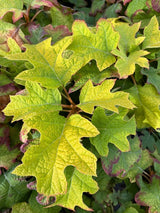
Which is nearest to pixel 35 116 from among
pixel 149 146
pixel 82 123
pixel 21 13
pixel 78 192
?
pixel 82 123

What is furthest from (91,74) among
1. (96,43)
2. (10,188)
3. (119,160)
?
(10,188)

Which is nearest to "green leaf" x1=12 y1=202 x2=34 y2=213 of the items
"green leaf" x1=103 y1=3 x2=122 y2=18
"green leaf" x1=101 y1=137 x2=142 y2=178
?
"green leaf" x1=101 y1=137 x2=142 y2=178

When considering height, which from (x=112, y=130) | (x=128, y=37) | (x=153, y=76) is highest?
(x=128, y=37)

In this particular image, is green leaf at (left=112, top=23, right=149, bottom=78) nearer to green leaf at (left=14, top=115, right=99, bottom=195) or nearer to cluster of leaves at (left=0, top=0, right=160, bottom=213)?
cluster of leaves at (left=0, top=0, right=160, bottom=213)

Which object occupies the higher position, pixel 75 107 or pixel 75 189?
pixel 75 107

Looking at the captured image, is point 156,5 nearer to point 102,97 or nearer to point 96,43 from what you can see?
point 96,43

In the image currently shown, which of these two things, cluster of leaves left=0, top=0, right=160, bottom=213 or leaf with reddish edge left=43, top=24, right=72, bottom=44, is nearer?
cluster of leaves left=0, top=0, right=160, bottom=213
